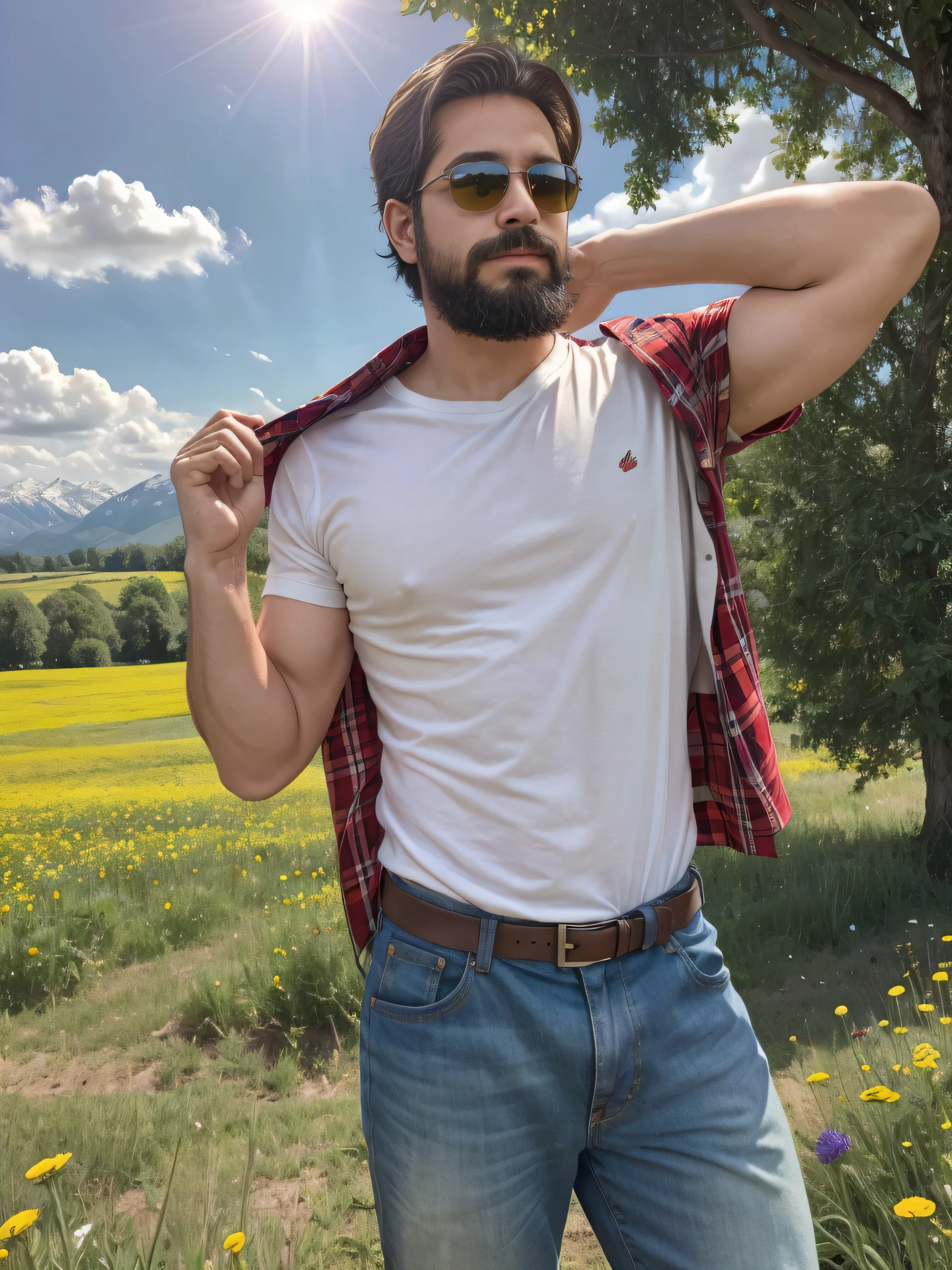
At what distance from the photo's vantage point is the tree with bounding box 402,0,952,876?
4.87 meters

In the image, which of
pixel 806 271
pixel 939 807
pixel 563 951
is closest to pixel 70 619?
pixel 563 951

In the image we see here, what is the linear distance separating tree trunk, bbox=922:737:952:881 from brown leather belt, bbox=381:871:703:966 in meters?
4.94

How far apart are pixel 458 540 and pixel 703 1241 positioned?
1.14 metres

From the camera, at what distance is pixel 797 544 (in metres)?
5.43

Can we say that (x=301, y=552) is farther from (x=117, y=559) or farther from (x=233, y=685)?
(x=117, y=559)

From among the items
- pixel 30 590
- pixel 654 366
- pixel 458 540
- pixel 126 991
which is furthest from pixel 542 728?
pixel 30 590

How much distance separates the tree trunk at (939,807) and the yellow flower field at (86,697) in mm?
5439

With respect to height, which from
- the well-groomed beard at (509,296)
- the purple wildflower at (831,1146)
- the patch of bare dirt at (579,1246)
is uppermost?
the well-groomed beard at (509,296)

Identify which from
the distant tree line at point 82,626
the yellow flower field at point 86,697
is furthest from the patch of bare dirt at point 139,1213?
the distant tree line at point 82,626

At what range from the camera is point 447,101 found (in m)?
1.62

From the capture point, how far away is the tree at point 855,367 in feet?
16.0

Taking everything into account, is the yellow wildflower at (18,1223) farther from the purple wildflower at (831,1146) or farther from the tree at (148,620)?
the tree at (148,620)

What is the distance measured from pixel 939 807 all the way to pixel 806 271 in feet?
17.4

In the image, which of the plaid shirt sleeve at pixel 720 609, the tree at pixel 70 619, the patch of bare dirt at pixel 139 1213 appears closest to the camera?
the plaid shirt sleeve at pixel 720 609
